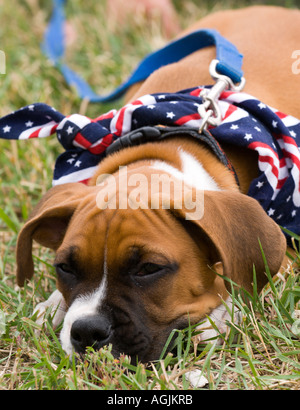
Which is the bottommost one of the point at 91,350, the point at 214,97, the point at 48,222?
the point at 91,350

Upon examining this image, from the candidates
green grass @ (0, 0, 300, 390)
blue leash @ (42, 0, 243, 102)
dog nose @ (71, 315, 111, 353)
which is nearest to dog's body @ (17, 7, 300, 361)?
dog nose @ (71, 315, 111, 353)

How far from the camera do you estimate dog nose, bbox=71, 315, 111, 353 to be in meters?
2.93

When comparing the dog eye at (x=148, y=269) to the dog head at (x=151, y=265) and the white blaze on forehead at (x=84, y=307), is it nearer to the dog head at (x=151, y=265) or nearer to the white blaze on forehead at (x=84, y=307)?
the dog head at (x=151, y=265)

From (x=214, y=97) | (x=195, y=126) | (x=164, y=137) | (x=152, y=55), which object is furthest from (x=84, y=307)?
(x=152, y=55)

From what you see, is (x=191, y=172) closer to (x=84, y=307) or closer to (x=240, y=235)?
(x=240, y=235)

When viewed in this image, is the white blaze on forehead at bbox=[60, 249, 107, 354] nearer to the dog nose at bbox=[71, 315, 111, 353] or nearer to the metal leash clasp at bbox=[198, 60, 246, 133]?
the dog nose at bbox=[71, 315, 111, 353]

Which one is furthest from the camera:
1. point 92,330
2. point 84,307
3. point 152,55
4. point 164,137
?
point 152,55

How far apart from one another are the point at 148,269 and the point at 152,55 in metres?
2.74

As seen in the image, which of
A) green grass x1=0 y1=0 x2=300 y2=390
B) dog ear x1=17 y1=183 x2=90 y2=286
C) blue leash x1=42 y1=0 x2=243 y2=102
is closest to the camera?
green grass x1=0 y1=0 x2=300 y2=390

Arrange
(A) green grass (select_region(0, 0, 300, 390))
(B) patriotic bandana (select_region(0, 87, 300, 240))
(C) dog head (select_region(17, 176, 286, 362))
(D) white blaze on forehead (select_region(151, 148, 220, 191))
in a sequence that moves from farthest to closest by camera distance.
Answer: (B) patriotic bandana (select_region(0, 87, 300, 240))
(D) white blaze on forehead (select_region(151, 148, 220, 191))
(C) dog head (select_region(17, 176, 286, 362))
(A) green grass (select_region(0, 0, 300, 390))

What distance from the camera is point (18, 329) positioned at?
349 cm

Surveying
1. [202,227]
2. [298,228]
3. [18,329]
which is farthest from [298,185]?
[18,329]

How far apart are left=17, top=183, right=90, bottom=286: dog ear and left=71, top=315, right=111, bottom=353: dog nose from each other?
71 centimetres

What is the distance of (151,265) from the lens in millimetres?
3039
